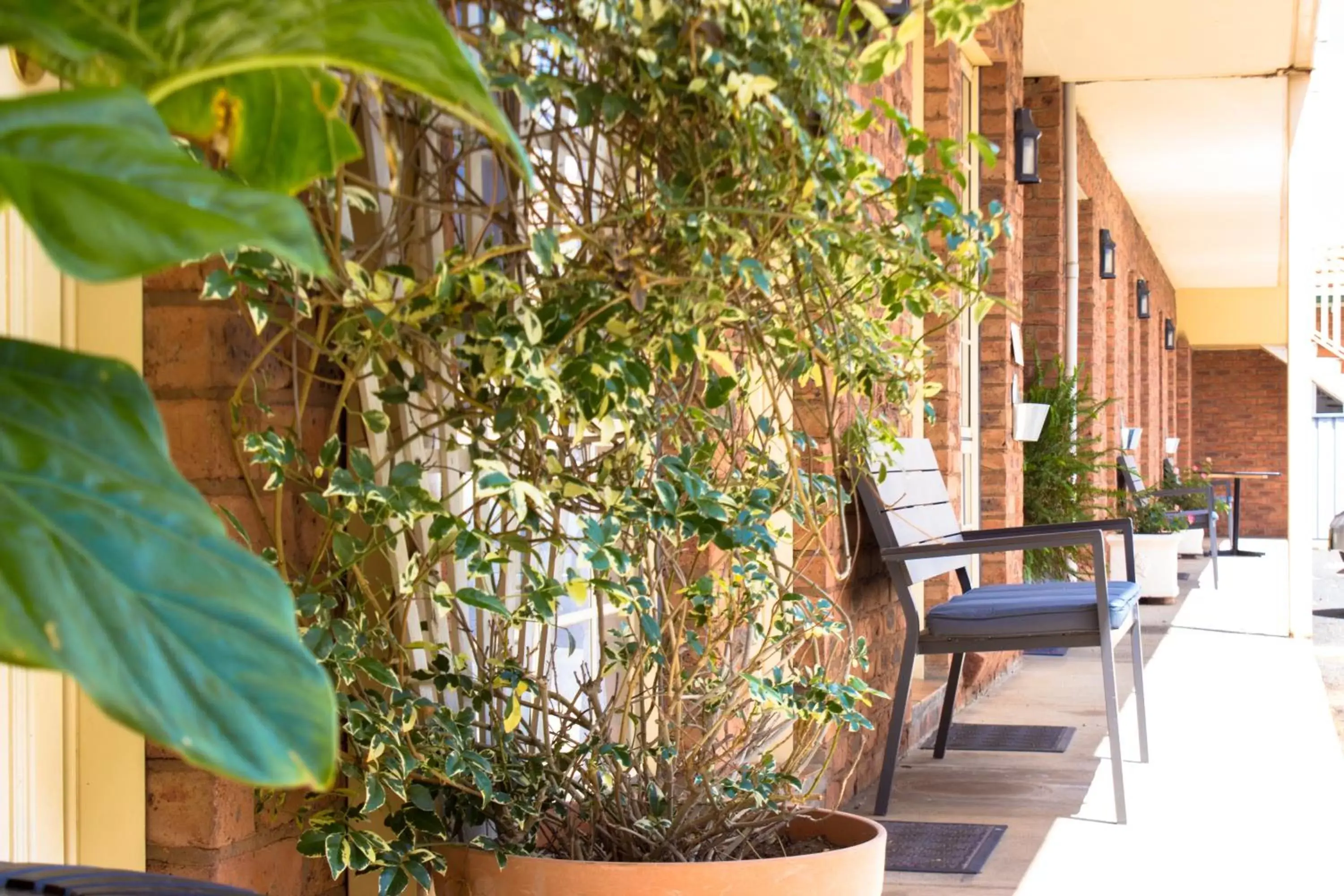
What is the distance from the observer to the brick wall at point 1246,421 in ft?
66.9

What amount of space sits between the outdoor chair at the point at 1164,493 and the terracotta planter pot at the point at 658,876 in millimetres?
6456

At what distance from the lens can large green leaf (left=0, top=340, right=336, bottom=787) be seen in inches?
14.4

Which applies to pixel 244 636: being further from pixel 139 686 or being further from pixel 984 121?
pixel 984 121

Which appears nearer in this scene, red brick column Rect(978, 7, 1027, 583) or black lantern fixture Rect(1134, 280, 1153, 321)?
red brick column Rect(978, 7, 1027, 583)

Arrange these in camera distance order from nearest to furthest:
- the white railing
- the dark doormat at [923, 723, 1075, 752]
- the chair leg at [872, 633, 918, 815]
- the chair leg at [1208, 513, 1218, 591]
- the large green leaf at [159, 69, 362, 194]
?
the large green leaf at [159, 69, 362, 194] → the chair leg at [872, 633, 918, 815] → the dark doormat at [923, 723, 1075, 752] → the chair leg at [1208, 513, 1218, 591] → the white railing

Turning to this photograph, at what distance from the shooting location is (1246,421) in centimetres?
2066

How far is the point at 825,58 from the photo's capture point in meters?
1.60

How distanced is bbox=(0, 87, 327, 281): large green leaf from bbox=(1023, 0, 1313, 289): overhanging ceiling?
6.35 metres

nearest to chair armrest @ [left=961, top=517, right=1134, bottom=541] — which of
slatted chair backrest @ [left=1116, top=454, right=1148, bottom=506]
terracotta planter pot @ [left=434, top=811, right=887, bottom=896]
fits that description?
terracotta planter pot @ [left=434, top=811, right=887, bottom=896]

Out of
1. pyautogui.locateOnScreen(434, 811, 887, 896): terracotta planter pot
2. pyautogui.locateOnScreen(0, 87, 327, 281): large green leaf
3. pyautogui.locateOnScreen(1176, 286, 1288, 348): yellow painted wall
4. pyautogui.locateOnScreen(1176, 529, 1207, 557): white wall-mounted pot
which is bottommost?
pyautogui.locateOnScreen(1176, 529, 1207, 557): white wall-mounted pot

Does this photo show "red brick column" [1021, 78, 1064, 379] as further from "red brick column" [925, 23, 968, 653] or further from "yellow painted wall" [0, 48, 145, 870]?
"yellow painted wall" [0, 48, 145, 870]

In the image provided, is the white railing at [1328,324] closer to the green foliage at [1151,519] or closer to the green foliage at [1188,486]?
the green foliage at [1188,486]

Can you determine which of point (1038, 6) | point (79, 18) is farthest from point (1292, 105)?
point (79, 18)

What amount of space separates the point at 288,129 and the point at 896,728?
298cm
